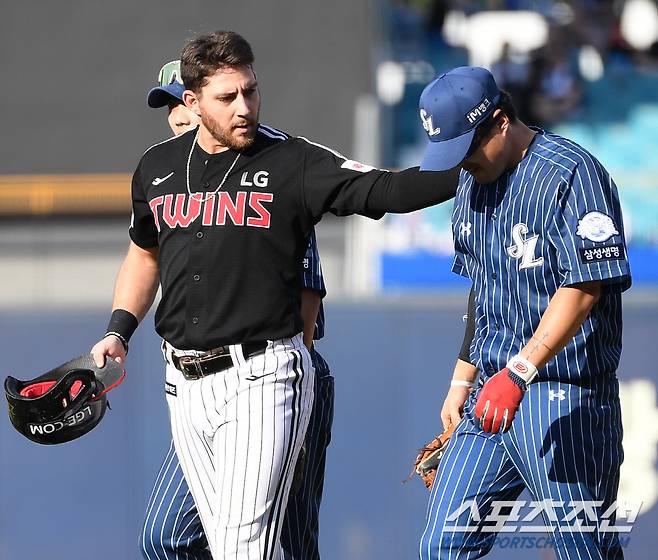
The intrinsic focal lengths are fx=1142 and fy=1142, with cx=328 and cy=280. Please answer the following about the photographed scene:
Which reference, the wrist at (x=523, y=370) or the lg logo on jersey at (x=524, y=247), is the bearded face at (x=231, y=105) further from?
the wrist at (x=523, y=370)

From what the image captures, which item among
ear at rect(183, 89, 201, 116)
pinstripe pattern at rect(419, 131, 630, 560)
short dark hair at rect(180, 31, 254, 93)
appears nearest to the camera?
pinstripe pattern at rect(419, 131, 630, 560)

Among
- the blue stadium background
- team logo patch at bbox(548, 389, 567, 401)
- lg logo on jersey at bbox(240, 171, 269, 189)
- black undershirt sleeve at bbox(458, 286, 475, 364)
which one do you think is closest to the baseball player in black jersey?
lg logo on jersey at bbox(240, 171, 269, 189)

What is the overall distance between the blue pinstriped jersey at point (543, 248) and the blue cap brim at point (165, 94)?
1.11 metres

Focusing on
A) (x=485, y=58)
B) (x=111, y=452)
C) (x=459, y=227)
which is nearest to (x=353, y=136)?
(x=485, y=58)

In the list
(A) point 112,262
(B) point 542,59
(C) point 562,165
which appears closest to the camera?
(C) point 562,165

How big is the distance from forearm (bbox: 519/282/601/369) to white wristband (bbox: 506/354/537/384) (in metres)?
0.01

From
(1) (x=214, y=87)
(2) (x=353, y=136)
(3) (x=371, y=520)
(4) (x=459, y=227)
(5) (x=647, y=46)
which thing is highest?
(5) (x=647, y=46)

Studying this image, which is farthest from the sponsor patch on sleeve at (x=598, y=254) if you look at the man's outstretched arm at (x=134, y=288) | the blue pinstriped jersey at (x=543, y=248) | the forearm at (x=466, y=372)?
the man's outstretched arm at (x=134, y=288)

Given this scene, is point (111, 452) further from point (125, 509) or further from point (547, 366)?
point (547, 366)

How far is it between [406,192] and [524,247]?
375 millimetres

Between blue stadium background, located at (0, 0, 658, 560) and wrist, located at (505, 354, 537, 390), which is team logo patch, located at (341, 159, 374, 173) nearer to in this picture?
wrist, located at (505, 354, 537, 390)

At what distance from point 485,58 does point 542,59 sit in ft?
1.98

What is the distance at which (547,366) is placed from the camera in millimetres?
3279

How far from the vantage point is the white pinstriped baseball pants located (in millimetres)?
3320
